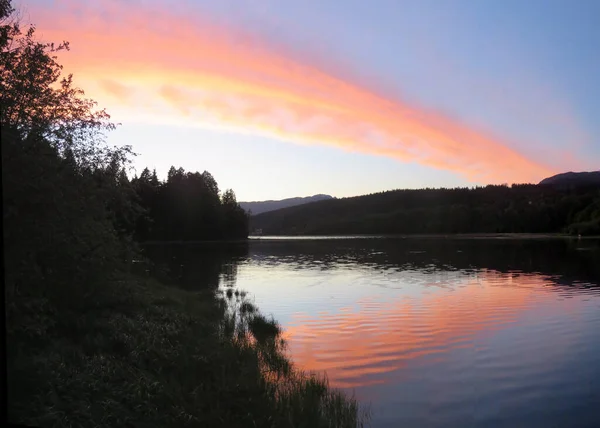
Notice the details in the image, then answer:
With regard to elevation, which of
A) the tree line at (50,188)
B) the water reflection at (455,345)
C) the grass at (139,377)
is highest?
the tree line at (50,188)

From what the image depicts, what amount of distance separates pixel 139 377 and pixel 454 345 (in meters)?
10.8

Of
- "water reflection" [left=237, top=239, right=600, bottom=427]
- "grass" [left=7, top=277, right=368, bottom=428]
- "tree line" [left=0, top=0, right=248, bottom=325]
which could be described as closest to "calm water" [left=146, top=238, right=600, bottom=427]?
"water reflection" [left=237, top=239, right=600, bottom=427]

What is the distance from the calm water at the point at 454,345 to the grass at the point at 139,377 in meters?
1.49

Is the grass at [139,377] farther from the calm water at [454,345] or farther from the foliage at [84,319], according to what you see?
the calm water at [454,345]

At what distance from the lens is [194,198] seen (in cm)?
13100

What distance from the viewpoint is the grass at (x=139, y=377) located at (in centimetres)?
753

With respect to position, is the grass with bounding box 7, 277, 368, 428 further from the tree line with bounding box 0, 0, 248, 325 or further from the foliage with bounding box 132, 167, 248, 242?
the foliage with bounding box 132, 167, 248, 242

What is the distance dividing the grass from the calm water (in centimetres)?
149

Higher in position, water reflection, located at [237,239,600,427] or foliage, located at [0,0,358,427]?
foliage, located at [0,0,358,427]

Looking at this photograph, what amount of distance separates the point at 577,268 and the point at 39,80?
1753 inches

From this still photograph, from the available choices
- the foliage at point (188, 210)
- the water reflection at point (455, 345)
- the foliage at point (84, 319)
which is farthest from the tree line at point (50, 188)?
the foliage at point (188, 210)

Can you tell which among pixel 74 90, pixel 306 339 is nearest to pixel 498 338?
pixel 306 339

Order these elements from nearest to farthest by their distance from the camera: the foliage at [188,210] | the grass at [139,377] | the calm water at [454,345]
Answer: the grass at [139,377]
the calm water at [454,345]
the foliage at [188,210]

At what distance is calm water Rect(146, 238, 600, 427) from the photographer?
10852 mm
